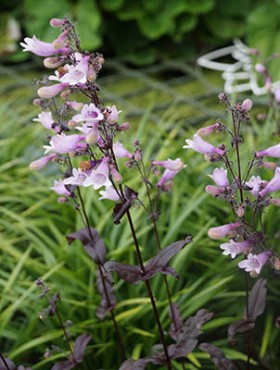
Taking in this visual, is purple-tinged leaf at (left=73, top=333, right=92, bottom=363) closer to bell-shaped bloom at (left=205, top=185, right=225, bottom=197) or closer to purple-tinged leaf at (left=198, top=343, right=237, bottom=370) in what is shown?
purple-tinged leaf at (left=198, top=343, right=237, bottom=370)

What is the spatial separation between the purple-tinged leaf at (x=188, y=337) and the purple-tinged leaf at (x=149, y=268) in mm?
161

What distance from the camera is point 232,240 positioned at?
1.24 m

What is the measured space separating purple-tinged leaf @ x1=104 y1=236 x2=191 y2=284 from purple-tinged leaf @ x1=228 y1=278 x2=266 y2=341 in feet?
0.65

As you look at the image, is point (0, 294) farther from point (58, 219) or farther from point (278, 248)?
point (278, 248)

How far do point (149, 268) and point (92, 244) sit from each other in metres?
0.18

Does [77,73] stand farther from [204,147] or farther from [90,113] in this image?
[204,147]

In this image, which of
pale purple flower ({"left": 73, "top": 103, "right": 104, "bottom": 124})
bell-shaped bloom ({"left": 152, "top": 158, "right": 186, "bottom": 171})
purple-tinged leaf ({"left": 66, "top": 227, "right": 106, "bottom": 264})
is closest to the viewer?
pale purple flower ({"left": 73, "top": 103, "right": 104, "bottom": 124})

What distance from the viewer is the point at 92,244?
146 centimetres

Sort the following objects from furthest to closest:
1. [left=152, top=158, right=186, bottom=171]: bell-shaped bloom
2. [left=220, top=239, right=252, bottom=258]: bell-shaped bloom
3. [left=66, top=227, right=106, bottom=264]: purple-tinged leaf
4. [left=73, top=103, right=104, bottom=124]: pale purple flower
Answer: [left=66, top=227, right=106, bottom=264]: purple-tinged leaf → [left=152, top=158, right=186, bottom=171]: bell-shaped bloom → [left=220, top=239, right=252, bottom=258]: bell-shaped bloom → [left=73, top=103, right=104, bottom=124]: pale purple flower

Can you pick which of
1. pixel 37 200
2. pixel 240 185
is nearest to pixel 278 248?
pixel 240 185

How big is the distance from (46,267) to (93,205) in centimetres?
36

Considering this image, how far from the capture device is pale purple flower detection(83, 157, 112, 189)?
114 cm

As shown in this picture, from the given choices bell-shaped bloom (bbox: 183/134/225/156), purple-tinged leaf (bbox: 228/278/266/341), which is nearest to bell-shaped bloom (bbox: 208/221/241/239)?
bell-shaped bloom (bbox: 183/134/225/156)

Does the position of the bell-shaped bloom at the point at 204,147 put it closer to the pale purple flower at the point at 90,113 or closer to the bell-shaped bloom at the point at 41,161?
the pale purple flower at the point at 90,113
